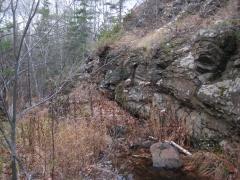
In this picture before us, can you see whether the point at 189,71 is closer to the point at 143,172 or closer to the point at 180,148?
the point at 180,148

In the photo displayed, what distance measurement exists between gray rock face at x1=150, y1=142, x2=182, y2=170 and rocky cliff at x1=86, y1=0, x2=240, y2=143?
79cm

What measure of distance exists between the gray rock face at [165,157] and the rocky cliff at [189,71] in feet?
2.61

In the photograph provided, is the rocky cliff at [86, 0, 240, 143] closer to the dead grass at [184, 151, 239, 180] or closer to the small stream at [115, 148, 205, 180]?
the dead grass at [184, 151, 239, 180]

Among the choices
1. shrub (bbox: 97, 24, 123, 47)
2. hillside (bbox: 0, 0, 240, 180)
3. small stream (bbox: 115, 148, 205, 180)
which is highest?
shrub (bbox: 97, 24, 123, 47)

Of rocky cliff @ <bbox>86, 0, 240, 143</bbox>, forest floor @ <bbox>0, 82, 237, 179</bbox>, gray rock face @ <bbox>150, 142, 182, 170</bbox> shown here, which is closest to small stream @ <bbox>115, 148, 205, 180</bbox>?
forest floor @ <bbox>0, 82, 237, 179</bbox>

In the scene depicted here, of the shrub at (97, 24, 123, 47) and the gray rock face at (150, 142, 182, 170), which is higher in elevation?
the shrub at (97, 24, 123, 47)

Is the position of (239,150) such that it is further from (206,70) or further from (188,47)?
(188,47)

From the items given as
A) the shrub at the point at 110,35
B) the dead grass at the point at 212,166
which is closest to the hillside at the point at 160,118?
the dead grass at the point at 212,166

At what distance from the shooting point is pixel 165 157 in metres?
5.71

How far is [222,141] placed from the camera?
5891 mm

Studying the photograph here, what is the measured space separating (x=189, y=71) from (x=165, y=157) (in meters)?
2.14

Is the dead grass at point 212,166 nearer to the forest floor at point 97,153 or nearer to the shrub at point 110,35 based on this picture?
the forest floor at point 97,153

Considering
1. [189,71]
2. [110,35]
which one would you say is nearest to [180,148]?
[189,71]

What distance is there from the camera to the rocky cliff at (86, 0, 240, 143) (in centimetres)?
611
